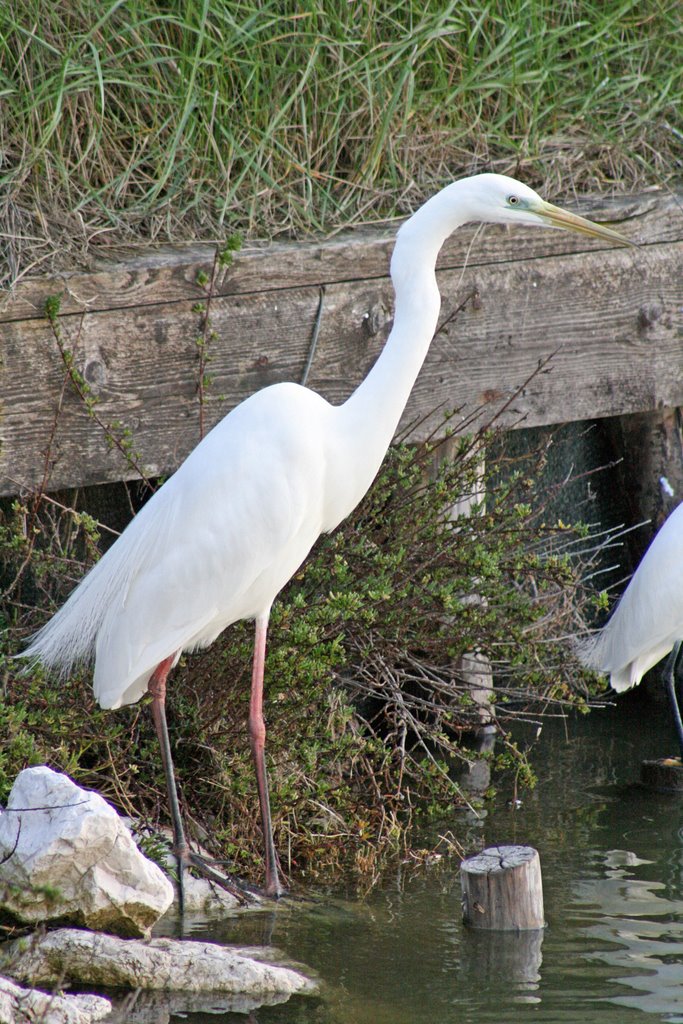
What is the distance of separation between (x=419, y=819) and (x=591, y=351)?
1835 mm

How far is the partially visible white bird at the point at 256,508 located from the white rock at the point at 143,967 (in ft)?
1.55

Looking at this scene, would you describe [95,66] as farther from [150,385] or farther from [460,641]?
[460,641]

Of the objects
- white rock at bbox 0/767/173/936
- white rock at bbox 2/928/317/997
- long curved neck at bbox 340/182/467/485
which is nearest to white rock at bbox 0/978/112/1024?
white rock at bbox 2/928/317/997

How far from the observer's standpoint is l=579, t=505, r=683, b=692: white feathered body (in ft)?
14.9

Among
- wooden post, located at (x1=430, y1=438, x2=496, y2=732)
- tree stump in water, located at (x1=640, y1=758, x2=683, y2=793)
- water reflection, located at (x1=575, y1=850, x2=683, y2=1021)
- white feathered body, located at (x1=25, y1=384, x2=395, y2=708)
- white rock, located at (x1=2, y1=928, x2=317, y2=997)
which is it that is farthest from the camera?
tree stump in water, located at (x1=640, y1=758, x2=683, y2=793)

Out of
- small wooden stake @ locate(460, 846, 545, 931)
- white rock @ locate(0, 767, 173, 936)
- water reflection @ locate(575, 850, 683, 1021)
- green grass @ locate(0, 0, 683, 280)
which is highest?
green grass @ locate(0, 0, 683, 280)

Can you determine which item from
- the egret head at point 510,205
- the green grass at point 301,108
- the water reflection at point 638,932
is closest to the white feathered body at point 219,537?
the egret head at point 510,205

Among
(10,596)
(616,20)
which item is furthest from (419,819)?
(616,20)

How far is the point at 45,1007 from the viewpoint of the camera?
7.40 feet

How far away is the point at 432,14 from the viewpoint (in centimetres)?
470

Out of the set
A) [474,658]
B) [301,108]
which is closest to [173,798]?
[474,658]

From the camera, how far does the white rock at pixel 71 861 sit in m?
2.77

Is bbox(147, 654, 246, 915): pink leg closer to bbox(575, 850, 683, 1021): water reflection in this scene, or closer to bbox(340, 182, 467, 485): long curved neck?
bbox(340, 182, 467, 485): long curved neck

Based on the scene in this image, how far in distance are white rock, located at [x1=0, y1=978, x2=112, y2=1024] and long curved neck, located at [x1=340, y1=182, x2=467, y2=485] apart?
1.43 m
